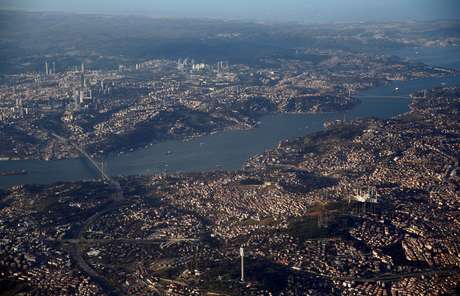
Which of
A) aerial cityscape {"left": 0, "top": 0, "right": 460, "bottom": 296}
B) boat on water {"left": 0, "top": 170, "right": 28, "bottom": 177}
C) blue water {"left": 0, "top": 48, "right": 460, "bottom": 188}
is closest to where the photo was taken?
aerial cityscape {"left": 0, "top": 0, "right": 460, "bottom": 296}

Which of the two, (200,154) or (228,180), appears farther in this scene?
(200,154)

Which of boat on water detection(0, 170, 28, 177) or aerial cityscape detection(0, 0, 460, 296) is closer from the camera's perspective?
aerial cityscape detection(0, 0, 460, 296)

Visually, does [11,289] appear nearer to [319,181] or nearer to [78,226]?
[78,226]

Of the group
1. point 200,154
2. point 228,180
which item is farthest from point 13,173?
point 228,180

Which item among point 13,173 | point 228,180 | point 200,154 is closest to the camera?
point 228,180

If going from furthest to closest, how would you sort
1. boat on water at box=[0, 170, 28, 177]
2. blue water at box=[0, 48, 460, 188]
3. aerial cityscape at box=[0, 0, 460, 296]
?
1. blue water at box=[0, 48, 460, 188]
2. boat on water at box=[0, 170, 28, 177]
3. aerial cityscape at box=[0, 0, 460, 296]

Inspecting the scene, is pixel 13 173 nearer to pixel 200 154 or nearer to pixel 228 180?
pixel 200 154

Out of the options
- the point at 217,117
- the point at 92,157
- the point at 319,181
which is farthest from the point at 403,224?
the point at 217,117

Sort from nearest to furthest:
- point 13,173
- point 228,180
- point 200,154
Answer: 1. point 228,180
2. point 13,173
3. point 200,154
